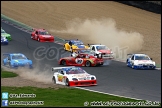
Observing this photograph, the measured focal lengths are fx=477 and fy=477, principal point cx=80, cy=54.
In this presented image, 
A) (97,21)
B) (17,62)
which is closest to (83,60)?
(17,62)

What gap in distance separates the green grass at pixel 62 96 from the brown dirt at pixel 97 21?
16.6 metres

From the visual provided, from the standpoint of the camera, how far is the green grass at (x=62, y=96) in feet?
63.3

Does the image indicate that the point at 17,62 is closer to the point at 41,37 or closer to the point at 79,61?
the point at 79,61

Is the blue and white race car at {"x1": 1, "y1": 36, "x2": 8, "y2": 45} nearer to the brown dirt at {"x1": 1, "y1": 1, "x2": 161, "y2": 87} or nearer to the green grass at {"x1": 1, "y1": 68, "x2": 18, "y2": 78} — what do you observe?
the brown dirt at {"x1": 1, "y1": 1, "x2": 161, "y2": 87}

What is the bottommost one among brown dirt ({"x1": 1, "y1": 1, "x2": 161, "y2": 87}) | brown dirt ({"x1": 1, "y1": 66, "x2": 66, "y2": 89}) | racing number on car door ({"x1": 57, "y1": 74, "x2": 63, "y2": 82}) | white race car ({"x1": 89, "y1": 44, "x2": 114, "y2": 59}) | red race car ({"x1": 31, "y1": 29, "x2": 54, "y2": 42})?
brown dirt ({"x1": 1, "y1": 66, "x2": 66, "y2": 89})

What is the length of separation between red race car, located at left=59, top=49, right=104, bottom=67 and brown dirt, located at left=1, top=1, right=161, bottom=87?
664 cm

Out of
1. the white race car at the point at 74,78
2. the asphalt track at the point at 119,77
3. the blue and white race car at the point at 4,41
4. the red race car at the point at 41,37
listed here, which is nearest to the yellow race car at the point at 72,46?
the asphalt track at the point at 119,77

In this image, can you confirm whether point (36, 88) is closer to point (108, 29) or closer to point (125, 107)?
point (125, 107)

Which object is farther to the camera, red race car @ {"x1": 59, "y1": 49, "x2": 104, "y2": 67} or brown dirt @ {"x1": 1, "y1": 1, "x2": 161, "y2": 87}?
brown dirt @ {"x1": 1, "y1": 1, "x2": 161, "y2": 87}

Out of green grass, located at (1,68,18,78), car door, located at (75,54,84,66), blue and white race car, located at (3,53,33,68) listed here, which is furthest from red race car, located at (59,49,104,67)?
green grass, located at (1,68,18,78)

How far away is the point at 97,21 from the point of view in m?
59.0

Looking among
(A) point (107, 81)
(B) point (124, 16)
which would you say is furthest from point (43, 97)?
(B) point (124, 16)

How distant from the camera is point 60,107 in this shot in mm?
17578

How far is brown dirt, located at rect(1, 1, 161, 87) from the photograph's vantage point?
4675 cm
